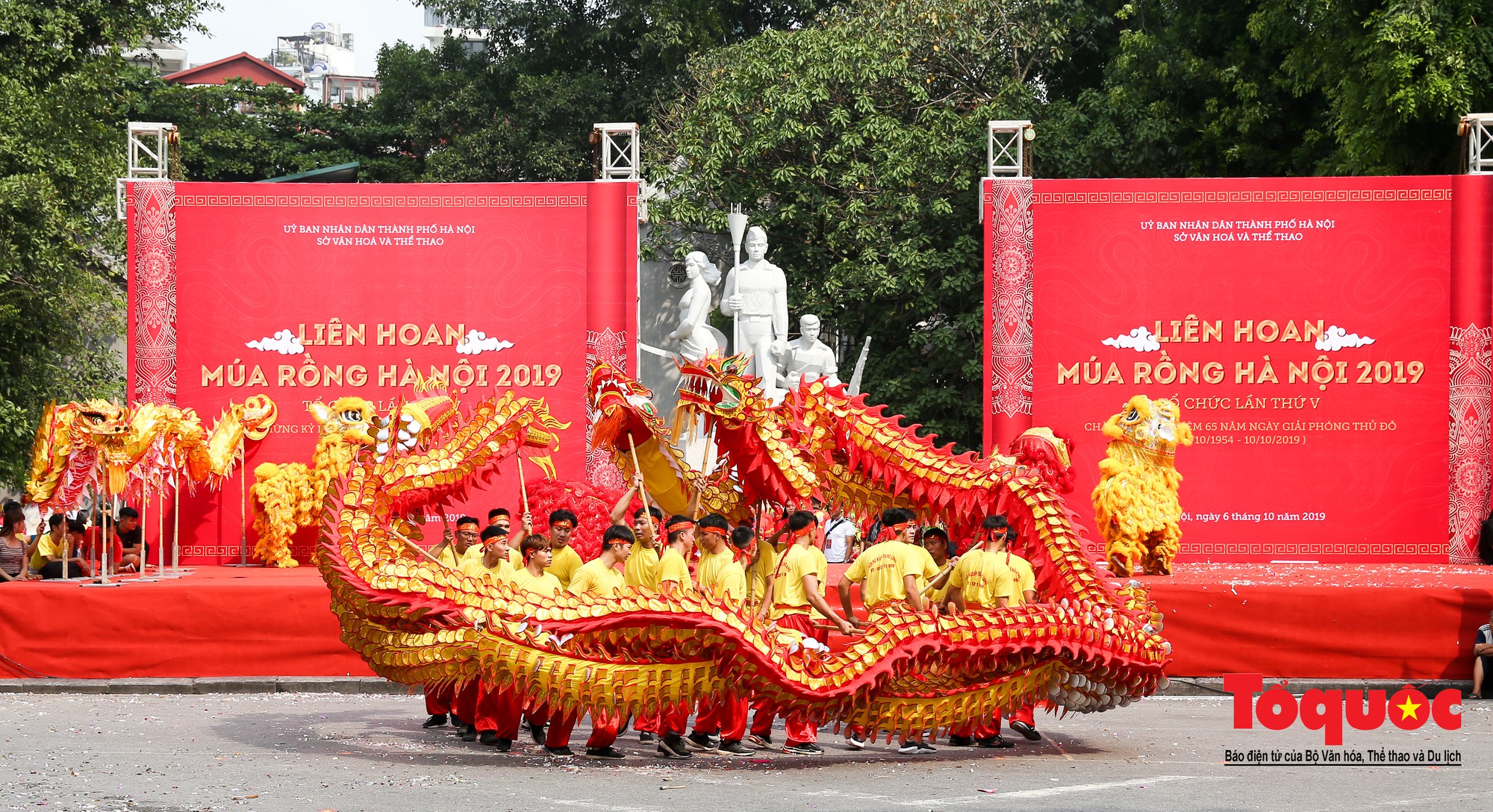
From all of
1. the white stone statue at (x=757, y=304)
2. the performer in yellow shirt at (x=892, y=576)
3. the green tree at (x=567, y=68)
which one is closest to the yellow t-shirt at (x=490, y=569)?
the performer in yellow shirt at (x=892, y=576)

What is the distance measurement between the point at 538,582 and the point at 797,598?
4.04ft

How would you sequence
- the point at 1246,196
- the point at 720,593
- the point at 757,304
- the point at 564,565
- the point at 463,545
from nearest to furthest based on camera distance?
the point at 720,593
the point at 564,565
the point at 463,545
the point at 1246,196
the point at 757,304

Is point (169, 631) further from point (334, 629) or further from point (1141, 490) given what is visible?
point (1141, 490)

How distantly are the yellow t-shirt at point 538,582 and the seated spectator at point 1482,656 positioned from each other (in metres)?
5.31

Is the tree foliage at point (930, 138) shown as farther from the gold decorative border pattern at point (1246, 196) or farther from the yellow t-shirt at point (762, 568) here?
the yellow t-shirt at point (762, 568)

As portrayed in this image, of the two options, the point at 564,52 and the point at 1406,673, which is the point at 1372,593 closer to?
the point at 1406,673

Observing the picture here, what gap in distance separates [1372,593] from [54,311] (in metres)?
11.8

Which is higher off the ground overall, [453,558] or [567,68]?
[567,68]

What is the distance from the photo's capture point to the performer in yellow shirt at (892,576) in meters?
7.66

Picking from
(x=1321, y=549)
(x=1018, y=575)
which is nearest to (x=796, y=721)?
(x=1018, y=575)

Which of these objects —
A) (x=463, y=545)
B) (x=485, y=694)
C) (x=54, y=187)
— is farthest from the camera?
(x=54, y=187)

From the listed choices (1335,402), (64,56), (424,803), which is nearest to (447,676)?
(424,803)

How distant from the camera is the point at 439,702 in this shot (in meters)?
8.31

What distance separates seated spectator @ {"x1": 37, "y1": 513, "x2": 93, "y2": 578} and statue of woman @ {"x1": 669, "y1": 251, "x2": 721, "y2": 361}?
228 inches
